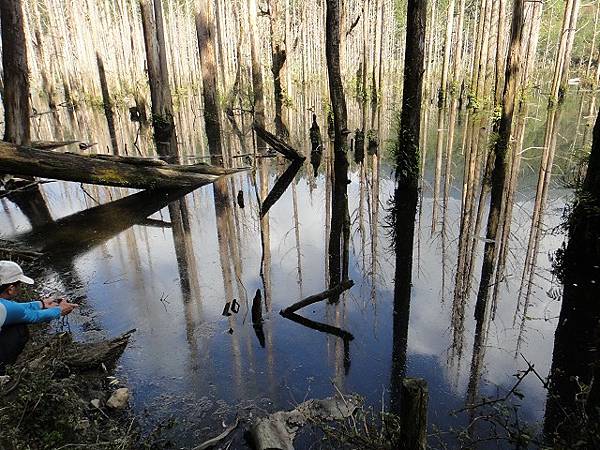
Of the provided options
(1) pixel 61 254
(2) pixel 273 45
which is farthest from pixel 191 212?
(2) pixel 273 45

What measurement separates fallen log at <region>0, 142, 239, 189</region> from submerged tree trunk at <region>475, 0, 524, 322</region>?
674 cm

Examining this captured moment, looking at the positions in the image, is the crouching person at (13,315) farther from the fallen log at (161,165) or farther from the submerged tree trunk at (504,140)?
the fallen log at (161,165)

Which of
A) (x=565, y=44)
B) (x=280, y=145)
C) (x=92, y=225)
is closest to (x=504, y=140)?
(x=280, y=145)

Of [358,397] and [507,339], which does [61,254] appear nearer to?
[358,397]

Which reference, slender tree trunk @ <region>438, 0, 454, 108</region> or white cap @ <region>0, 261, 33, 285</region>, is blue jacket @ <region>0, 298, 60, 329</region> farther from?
slender tree trunk @ <region>438, 0, 454, 108</region>

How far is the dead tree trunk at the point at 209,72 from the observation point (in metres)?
17.2

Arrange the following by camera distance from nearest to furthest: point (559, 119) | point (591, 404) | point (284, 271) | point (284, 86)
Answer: point (591, 404) → point (284, 271) → point (559, 119) → point (284, 86)

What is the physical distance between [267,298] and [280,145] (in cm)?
800

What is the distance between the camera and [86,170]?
9.38m

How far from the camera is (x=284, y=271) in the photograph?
6516 millimetres

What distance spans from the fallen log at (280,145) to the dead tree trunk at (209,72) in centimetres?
273

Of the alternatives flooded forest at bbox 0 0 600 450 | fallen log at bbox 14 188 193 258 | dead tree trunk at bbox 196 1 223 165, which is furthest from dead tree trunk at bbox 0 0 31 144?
dead tree trunk at bbox 196 1 223 165

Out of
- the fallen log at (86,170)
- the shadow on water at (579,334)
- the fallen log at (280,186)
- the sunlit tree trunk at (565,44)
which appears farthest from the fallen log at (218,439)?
the sunlit tree trunk at (565,44)

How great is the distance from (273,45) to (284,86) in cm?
298
